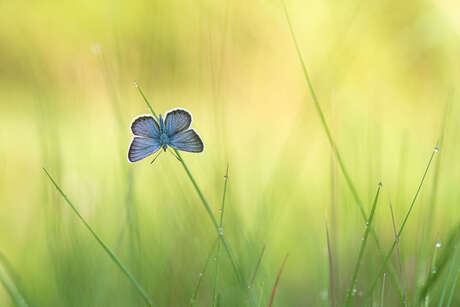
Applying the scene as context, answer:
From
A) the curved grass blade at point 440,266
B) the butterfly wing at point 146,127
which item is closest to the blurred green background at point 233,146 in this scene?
the curved grass blade at point 440,266

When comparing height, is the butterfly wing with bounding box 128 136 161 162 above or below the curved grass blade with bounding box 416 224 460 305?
above

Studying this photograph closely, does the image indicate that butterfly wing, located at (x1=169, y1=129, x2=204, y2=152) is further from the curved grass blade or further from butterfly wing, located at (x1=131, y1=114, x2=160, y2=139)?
the curved grass blade

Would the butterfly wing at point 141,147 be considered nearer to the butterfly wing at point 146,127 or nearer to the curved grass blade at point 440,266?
the butterfly wing at point 146,127

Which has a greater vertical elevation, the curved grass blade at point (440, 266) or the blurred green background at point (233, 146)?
the blurred green background at point (233, 146)

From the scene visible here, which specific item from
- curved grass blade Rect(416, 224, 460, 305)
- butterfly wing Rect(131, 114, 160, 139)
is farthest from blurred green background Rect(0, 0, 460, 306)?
butterfly wing Rect(131, 114, 160, 139)

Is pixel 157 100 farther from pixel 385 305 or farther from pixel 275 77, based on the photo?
pixel 385 305

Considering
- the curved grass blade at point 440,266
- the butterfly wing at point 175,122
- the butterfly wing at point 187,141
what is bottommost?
the curved grass blade at point 440,266
